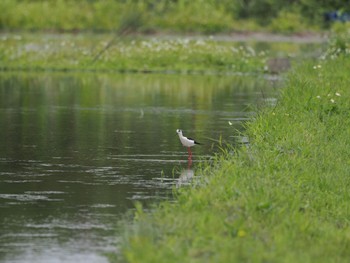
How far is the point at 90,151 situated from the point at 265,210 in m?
6.66

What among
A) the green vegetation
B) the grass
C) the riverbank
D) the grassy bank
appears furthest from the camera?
the green vegetation

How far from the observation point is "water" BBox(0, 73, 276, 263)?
34.1 ft

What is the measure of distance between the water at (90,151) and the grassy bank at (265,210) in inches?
23.0

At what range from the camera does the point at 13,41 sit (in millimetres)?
47062

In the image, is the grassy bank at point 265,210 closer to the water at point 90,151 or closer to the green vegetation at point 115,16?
the water at point 90,151

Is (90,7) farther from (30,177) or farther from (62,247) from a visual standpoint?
(62,247)

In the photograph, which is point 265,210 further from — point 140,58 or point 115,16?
point 115,16

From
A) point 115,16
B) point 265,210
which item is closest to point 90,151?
point 265,210

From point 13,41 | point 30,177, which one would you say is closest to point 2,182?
point 30,177

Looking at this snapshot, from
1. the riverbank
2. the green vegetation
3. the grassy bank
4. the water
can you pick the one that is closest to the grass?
the riverbank

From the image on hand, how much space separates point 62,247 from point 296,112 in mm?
8135

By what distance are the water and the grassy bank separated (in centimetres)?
58

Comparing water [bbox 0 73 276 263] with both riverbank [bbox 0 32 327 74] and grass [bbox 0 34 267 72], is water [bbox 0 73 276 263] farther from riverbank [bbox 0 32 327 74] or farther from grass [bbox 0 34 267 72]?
grass [bbox 0 34 267 72]

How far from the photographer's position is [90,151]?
16438mm
